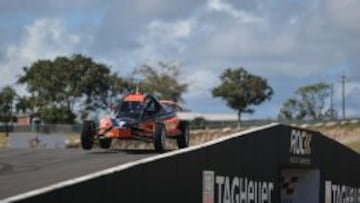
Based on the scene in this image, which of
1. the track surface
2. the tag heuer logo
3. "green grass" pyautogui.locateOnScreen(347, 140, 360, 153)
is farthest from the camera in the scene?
"green grass" pyautogui.locateOnScreen(347, 140, 360, 153)

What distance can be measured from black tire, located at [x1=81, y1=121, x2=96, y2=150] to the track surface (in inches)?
60.5

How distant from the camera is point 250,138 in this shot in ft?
51.2

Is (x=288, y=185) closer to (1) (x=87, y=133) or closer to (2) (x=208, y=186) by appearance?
(1) (x=87, y=133)

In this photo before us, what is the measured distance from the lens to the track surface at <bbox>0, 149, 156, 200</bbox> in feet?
39.5

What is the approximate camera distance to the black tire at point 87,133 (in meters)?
21.7

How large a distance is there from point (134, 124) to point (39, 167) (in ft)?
19.7

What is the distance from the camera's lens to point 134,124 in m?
21.4

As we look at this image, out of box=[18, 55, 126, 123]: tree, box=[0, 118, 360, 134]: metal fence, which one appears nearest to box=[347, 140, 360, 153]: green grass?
box=[0, 118, 360, 134]: metal fence

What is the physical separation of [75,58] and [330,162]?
9776 cm

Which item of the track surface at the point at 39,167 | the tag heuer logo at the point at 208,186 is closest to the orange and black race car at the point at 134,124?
the track surface at the point at 39,167

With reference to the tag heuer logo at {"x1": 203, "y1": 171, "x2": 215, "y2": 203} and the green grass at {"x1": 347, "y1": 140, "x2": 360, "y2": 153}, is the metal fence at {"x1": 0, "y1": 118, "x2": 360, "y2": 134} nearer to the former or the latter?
the green grass at {"x1": 347, "y1": 140, "x2": 360, "y2": 153}

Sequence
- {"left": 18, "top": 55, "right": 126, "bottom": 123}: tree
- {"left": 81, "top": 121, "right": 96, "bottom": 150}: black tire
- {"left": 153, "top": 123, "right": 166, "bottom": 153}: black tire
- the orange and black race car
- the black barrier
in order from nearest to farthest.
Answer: the black barrier
{"left": 153, "top": 123, "right": 166, "bottom": 153}: black tire
the orange and black race car
{"left": 81, "top": 121, "right": 96, "bottom": 150}: black tire
{"left": 18, "top": 55, "right": 126, "bottom": 123}: tree

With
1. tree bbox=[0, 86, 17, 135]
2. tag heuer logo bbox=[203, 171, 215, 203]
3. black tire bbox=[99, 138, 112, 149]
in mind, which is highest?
tree bbox=[0, 86, 17, 135]

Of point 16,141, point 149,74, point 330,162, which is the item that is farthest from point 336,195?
point 149,74
